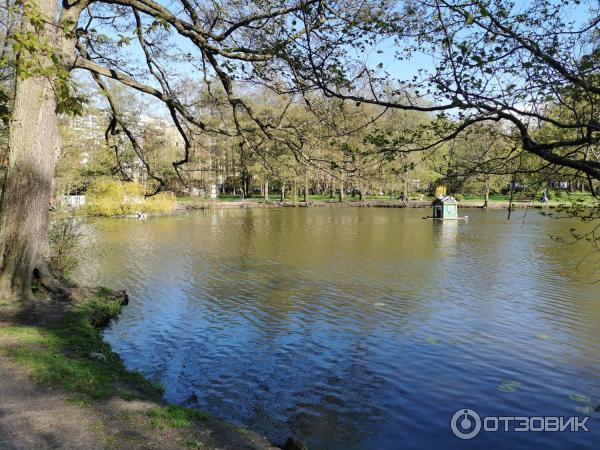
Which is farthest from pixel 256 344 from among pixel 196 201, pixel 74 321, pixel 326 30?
pixel 196 201

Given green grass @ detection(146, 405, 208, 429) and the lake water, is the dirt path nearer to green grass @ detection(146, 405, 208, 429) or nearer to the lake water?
green grass @ detection(146, 405, 208, 429)

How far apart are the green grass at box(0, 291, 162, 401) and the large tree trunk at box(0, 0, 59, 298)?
131 cm

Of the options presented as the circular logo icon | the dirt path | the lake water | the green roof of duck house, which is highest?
the green roof of duck house

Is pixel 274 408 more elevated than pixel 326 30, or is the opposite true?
pixel 326 30

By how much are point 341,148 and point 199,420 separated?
429 cm

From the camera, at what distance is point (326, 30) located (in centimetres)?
720

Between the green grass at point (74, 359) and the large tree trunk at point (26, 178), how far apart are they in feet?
4.30

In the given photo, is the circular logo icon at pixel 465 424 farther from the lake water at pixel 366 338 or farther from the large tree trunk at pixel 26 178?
the large tree trunk at pixel 26 178

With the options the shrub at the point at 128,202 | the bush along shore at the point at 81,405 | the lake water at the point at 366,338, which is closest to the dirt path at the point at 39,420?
the bush along shore at the point at 81,405

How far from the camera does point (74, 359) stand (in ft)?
24.2

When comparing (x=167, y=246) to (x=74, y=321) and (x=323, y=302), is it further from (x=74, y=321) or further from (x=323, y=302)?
(x=74, y=321)

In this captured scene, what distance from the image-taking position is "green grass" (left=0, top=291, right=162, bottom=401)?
624cm

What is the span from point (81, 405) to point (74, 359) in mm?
2075

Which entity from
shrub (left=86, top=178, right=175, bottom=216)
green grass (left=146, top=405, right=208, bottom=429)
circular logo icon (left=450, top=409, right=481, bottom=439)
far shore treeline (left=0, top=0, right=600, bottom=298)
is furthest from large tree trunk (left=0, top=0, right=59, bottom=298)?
shrub (left=86, top=178, right=175, bottom=216)
